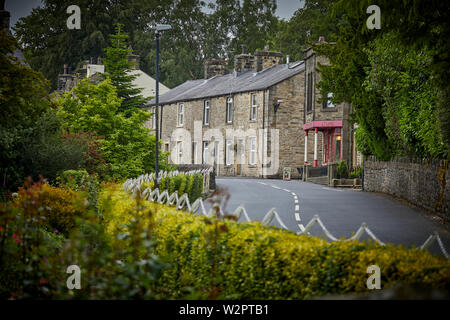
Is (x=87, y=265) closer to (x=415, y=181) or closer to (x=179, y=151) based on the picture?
(x=415, y=181)

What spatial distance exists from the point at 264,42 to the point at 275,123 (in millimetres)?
30741

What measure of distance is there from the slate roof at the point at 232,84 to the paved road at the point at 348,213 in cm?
2009

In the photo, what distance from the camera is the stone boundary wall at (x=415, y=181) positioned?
1666 cm

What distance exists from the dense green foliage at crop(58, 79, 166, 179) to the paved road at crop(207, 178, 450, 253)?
482 cm

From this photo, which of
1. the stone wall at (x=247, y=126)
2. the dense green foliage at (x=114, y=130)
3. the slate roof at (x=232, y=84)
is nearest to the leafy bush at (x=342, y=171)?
the stone wall at (x=247, y=126)

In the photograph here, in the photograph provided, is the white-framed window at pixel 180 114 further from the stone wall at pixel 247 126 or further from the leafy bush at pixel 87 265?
the leafy bush at pixel 87 265

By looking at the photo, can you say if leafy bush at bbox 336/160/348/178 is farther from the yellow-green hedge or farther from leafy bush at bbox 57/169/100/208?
the yellow-green hedge

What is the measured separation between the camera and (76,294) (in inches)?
231

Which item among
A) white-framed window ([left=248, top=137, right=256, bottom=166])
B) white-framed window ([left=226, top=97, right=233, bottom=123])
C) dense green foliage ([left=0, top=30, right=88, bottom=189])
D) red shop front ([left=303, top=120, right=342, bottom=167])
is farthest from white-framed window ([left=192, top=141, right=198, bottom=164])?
dense green foliage ([left=0, top=30, right=88, bottom=189])

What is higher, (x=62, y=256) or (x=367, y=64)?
(x=367, y=64)

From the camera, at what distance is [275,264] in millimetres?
6727

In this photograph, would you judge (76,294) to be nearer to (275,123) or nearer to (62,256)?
(62,256)
